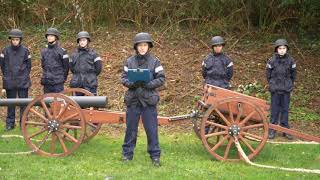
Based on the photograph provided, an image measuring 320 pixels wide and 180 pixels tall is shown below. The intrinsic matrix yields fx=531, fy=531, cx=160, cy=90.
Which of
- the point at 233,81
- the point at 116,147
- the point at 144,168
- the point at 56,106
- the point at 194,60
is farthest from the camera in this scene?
the point at 194,60

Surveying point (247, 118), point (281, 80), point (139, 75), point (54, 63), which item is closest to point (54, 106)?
point (139, 75)

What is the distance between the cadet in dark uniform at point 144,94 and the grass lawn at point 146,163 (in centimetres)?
43

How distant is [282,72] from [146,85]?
3397 mm

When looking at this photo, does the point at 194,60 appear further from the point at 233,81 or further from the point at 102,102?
the point at 102,102

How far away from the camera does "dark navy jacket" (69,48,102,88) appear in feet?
30.3

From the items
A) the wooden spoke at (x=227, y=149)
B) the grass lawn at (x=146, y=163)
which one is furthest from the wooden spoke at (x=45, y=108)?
the wooden spoke at (x=227, y=149)

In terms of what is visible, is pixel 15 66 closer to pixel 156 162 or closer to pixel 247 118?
pixel 156 162

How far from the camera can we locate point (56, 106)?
7.96m

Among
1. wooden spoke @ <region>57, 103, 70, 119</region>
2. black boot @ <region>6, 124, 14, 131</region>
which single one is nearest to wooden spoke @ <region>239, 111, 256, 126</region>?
wooden spoke @ <region>57, 103, 70, 119</region>

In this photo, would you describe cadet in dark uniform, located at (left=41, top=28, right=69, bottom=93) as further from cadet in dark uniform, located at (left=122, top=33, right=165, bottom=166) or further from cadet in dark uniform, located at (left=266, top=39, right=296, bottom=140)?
cadet in dark uniform, located at (left=266, top=39, right=296, bottom=140)

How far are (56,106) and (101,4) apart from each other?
9.04m

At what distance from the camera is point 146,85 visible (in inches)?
291

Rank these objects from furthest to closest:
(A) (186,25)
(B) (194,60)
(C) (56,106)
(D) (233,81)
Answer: (A) (186,25) → (B) (194,60) → (D) (233,81) → (C) (56,106)

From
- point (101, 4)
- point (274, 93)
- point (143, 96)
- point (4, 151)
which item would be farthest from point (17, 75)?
point (101, 4)
